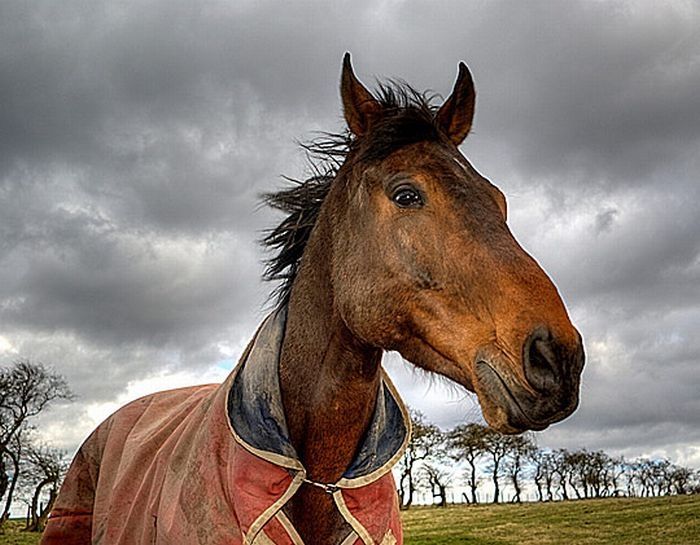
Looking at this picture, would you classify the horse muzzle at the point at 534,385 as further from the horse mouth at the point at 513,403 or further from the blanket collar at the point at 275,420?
the blanket collar at the point at 275,420

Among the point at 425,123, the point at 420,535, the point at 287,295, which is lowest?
the point at 420,535

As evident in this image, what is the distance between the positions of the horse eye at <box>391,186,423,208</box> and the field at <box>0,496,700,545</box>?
20.9 meters

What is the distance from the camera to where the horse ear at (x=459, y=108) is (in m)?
3.83

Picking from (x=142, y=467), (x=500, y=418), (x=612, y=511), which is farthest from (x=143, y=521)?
(x=612, y=511)

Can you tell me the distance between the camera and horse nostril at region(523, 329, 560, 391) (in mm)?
2439

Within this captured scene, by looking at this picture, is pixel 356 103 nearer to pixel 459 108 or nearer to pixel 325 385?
pixel 459 108

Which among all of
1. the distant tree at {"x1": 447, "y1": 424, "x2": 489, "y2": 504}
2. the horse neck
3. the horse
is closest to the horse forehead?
the horse

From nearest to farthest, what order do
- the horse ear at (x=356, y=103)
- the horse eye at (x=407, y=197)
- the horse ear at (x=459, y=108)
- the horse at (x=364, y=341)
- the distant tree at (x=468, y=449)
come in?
the horse at (x=364, y=341) → the horse eye at (x=407, y=197) → the horse ear at (x=356, y=103) → the horse ear at (x=459, y=108) → the distant tree at (x=468, y=449)

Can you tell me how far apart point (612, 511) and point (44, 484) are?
2833cm

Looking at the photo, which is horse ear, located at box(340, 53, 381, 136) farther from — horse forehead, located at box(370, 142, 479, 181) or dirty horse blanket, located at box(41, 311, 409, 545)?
dirty horse blanket, located at box(41, 311, 409, 545)

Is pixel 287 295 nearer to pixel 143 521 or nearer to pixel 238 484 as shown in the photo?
pixel 238 484

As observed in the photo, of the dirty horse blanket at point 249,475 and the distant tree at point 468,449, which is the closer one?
the dirty horse blanket at point 249,475

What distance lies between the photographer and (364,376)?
3443 millimetres

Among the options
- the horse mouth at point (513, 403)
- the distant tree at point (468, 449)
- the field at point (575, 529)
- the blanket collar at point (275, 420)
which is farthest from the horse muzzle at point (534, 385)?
the distant tree at point (468, 449)
